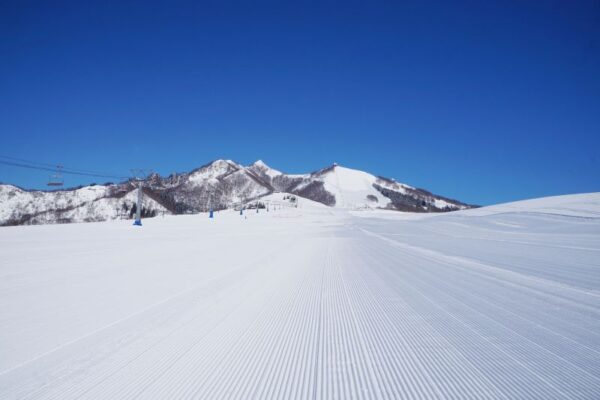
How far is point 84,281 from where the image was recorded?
22.1ft

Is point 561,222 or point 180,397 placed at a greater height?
point 561,222

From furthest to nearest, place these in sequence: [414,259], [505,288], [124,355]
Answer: [414,259] < [505,288] < [124,355]

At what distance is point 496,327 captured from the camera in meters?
4.20

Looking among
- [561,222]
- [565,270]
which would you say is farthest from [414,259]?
[561,222]

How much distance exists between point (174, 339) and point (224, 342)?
0.52 meters

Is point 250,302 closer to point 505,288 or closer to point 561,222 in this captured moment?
point 505,288

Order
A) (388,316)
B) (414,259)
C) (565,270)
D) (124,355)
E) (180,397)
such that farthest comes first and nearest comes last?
(414,259) → (565,270) → (388,316) → (124,355) → (180,397)

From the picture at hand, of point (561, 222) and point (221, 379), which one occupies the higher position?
point (561, 222)

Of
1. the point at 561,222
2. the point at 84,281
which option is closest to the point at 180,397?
the point at 84,281

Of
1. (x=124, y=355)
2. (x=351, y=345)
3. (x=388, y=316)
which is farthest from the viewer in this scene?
(x=388, y=316)

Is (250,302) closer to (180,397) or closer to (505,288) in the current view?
(180,397)

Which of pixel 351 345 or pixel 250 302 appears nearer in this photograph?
pixel 351 345

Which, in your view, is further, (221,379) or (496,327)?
(496,327)

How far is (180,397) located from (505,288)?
5.90 meters
